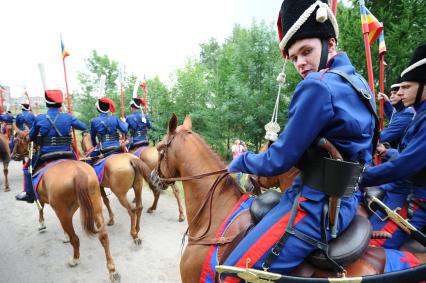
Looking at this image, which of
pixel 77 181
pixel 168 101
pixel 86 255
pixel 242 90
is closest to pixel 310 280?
pixel 77 181

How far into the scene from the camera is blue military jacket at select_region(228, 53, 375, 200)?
126 cm

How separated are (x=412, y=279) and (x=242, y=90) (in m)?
9.89

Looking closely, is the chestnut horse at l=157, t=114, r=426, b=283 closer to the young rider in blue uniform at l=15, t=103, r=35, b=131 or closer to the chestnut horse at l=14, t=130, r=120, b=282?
the chestnut horse at l=14, t=130, r=120, b=282

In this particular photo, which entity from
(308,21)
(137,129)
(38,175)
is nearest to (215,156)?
(308,21)

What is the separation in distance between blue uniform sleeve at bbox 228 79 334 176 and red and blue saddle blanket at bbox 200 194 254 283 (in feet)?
2.92

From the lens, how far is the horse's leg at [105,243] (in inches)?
159

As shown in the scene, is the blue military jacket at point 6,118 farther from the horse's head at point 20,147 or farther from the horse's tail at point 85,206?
the horse's tail at point 85,206

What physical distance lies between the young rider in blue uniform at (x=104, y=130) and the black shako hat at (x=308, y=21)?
6.15 meters

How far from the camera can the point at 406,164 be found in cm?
183

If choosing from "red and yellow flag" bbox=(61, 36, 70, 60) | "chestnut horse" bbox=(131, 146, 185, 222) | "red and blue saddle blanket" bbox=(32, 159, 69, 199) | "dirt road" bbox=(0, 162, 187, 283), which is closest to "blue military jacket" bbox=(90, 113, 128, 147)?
"chestnut horse" bbox=(131, 146, 185, 222)

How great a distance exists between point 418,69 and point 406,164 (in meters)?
1.09

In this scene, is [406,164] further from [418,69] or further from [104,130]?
[104,130]

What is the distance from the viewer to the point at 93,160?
22.4ft

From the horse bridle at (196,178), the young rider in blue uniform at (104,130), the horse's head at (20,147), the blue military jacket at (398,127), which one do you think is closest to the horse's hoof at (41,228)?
the young rider in blue uniform at (104,130)
